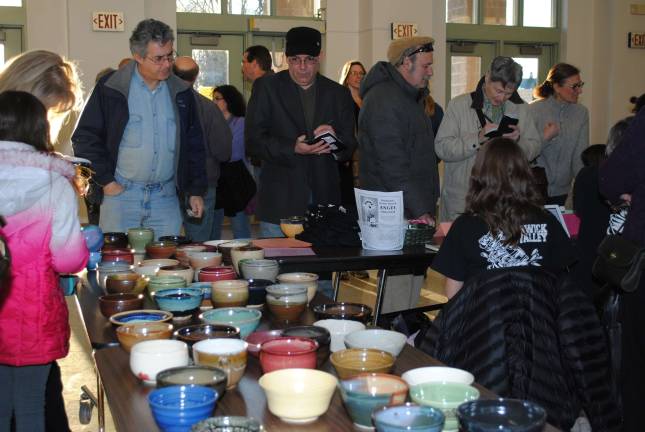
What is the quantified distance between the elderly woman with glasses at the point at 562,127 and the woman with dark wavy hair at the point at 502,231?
10.3ft

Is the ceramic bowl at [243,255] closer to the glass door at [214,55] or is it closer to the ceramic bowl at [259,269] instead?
the ceramic bowl at [259,269]

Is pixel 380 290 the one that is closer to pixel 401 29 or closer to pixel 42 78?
pixel 42 78

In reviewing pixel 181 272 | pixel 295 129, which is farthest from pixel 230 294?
pixel 295 129

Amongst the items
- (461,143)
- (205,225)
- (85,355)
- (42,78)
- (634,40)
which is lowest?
(85,355)

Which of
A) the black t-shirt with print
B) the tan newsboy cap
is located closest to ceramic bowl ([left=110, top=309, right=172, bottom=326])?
the black t-shirt with print

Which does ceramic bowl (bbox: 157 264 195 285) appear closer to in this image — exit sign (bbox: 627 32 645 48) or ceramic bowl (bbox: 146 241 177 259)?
ceramic bowl (bbox: 146 241 177 259)

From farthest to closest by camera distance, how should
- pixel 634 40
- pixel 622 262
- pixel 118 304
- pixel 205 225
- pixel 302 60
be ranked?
pixel 634 40, pixel 205 225, pixel 302 60, pixel 622 262, pixel 118 304

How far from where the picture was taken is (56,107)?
280 centimetres

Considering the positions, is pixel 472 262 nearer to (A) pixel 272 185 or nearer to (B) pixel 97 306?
(B) pixel 97 306

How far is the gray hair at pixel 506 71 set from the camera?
14.4ft

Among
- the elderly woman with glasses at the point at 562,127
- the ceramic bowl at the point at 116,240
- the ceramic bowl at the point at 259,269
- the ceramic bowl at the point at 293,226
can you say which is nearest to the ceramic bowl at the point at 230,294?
the ceramic bowl at the point at 259,269

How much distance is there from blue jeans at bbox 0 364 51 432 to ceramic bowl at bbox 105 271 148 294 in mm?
358

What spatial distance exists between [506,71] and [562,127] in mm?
1721

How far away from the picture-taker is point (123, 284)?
7.82 ft
